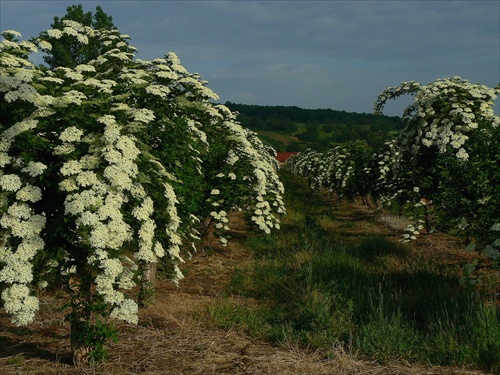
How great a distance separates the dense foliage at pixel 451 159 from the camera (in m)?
8.87

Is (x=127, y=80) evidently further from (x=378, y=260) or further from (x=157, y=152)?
(x=378, y=260)

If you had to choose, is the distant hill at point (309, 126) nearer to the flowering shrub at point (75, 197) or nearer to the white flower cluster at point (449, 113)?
the white flower cluster at point (449, 113)

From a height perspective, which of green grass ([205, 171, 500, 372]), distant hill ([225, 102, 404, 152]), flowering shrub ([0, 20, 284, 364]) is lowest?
green grass ([205, 171, 500, 372])

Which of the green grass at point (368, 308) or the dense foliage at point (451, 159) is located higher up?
the dense foliage at point (451, 159)

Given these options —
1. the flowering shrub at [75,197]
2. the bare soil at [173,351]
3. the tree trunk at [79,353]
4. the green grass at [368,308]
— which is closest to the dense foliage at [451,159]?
the green grass at [368,308]

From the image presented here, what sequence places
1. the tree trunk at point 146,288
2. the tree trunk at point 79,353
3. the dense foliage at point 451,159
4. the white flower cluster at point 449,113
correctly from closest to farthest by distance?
the tree trunk at point 79,353 → the tree trunk at point 146,288 → the dense foliage at point 451,159 → the white flower cluster at point 449,113

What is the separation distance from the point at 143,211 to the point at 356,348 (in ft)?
11.4

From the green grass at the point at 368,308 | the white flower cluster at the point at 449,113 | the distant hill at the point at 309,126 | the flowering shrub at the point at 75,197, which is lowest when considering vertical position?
the green grass at the point at 368,308

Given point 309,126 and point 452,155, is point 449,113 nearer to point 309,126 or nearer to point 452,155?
point 452,155

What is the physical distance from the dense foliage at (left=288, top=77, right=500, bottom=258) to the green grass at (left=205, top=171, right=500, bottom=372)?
122cm

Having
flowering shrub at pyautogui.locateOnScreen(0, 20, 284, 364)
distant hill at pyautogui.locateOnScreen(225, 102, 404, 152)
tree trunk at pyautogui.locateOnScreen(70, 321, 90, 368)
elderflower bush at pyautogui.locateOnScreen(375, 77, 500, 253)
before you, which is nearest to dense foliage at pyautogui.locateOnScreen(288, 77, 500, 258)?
elderflower bush at pyautogui.locateOnScreen(375, 77, 500, 253)

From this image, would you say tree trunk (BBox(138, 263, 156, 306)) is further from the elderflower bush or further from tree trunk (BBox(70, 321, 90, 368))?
the elderflower bush

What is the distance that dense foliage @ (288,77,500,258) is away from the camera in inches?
349

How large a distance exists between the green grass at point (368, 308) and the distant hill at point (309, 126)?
73777 millimetres
